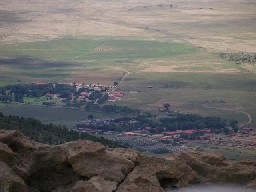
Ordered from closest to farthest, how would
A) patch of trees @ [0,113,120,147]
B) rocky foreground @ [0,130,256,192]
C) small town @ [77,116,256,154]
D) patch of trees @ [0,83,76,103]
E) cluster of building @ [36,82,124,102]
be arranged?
rocky foreground @ [0,130,256,192]
patch of trees @ [0,113,120,147]
small town @ [77,116,256,154]
patch of trees @ [0,83,76,103]
cluster of building @ [36,82,124,102]

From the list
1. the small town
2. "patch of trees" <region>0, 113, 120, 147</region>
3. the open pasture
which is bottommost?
the open pasture

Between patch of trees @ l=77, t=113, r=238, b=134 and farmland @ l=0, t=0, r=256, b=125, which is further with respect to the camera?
farmland @ l=0, t=0, r=256, b=125

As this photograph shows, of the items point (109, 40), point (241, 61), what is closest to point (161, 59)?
point (241, 61)

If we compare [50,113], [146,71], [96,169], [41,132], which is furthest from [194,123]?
[96,169]

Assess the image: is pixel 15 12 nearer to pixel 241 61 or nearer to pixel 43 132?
pixel 241 61

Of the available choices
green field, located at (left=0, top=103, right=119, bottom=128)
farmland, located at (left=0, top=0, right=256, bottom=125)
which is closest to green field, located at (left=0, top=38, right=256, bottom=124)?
farmland, located at (left=0, top=0, right=256, bottom=125)

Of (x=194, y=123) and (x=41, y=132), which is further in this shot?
(x=194, y=123)

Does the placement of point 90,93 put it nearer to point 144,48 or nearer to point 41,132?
point 144,48

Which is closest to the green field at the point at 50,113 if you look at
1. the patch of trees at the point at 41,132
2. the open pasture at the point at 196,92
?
the open pasture at the point at 196,92

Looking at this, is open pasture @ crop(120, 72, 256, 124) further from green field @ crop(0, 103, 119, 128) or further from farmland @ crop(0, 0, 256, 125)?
green field @ crop(0, 103, 119, 128)
